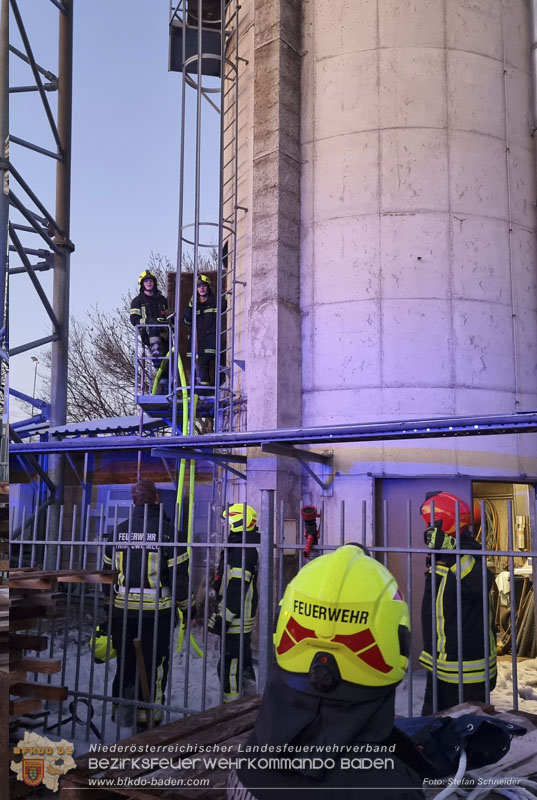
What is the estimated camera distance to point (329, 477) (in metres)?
11.5

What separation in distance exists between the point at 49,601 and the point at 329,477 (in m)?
6.66

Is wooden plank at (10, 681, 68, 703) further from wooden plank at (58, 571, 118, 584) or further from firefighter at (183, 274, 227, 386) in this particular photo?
firefighter at (183, 274, 227, 386)

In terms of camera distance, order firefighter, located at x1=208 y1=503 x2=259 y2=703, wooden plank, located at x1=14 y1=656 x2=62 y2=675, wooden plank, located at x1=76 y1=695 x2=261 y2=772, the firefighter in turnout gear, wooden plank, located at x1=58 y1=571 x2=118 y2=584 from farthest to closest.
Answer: firefighter, located at x1=208 y1=503 x2=259 y2=703
the firefighter in turnout gear
wooden plank, located at x1=58 y1=571 x2=118 y2=584
wooden plank, located at x1=14 y1=656 x2=62 y2=675
wooden plank, located at x1=76 y1=695 x2=261 y2=772

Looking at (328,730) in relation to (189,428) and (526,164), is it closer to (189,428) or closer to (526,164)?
(189,428)

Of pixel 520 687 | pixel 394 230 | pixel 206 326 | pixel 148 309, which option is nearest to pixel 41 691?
pixel 520 687

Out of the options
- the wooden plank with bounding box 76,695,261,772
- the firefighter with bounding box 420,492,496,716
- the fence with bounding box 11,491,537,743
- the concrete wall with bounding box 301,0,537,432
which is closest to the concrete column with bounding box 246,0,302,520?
the concrete wall with bounding box 301,0,537,432

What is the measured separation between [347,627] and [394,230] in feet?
33.6

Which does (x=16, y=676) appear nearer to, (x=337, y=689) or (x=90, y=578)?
(x=90, y=578)

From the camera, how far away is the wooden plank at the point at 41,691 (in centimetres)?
492

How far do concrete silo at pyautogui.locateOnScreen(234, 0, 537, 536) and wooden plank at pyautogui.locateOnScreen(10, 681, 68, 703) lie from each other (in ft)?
22.2

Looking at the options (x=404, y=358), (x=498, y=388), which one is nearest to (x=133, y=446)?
(x=404, y=358)

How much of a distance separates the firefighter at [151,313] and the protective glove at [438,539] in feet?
27.9

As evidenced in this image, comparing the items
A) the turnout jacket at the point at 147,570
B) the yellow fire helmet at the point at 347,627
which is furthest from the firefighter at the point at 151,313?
the yellow fire helmet at the point at 347,627

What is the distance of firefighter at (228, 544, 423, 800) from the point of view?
7.01 ft
